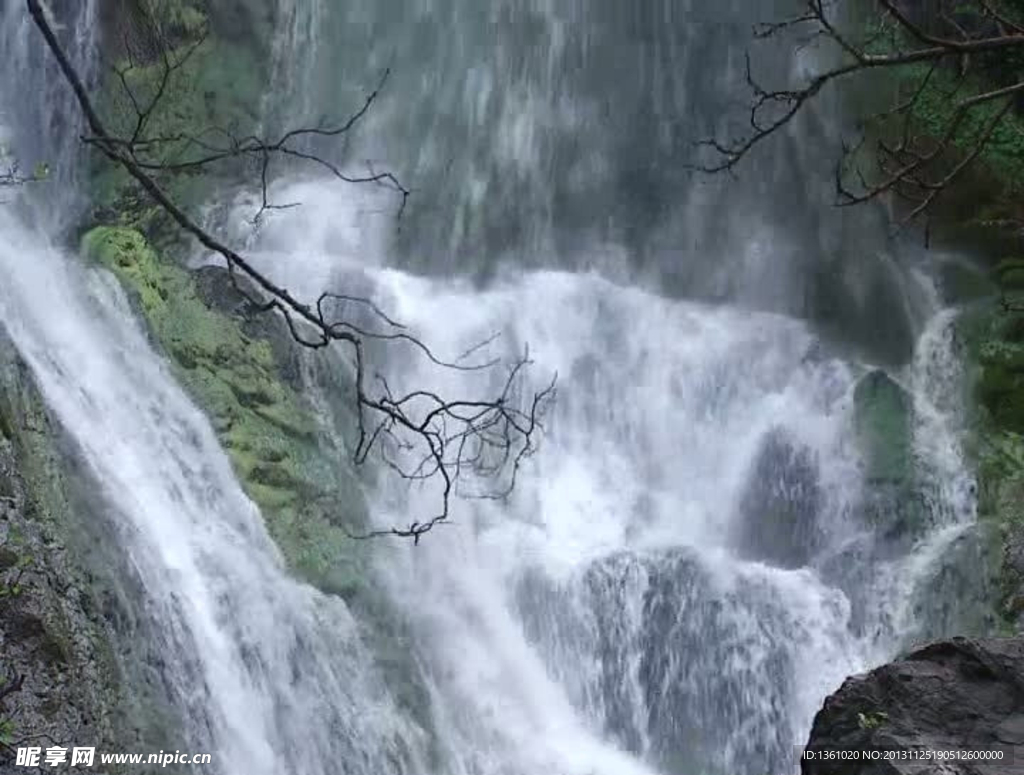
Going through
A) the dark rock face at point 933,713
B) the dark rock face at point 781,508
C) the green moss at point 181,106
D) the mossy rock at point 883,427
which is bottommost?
the dark rock face at point 933,713

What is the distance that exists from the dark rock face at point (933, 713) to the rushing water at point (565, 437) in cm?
338

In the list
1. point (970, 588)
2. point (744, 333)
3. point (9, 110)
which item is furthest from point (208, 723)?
point (9, 110)

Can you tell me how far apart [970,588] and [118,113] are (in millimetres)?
7506

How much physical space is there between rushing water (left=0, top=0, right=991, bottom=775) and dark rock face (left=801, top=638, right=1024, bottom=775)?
3.38 meters

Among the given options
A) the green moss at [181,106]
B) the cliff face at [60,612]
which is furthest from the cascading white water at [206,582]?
the green moss at [181,106]

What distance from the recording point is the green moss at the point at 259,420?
27.0 feet

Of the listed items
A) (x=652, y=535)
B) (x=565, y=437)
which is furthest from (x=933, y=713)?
(x=565, y=437)

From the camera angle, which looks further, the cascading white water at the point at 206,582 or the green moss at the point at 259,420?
the green moss at the point at 259,420

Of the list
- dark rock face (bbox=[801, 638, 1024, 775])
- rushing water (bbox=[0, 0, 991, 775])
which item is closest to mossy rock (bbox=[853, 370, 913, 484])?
rushing water (bbox=[0, 0, 991, 775])

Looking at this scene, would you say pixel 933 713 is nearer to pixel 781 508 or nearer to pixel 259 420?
pixel 781 508

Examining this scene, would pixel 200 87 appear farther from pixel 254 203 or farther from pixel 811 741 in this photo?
pixel 811 741

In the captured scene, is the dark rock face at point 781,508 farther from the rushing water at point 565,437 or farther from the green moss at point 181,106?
the green moss at point 181,106

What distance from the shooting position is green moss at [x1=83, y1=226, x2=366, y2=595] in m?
8.23

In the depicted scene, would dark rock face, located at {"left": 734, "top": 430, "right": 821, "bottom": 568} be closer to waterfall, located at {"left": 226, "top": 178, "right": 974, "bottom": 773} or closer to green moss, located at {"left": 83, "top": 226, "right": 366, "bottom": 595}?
waterfall, located at {"left": 226, "top": 178, "right": 974, "bottom": 773}
